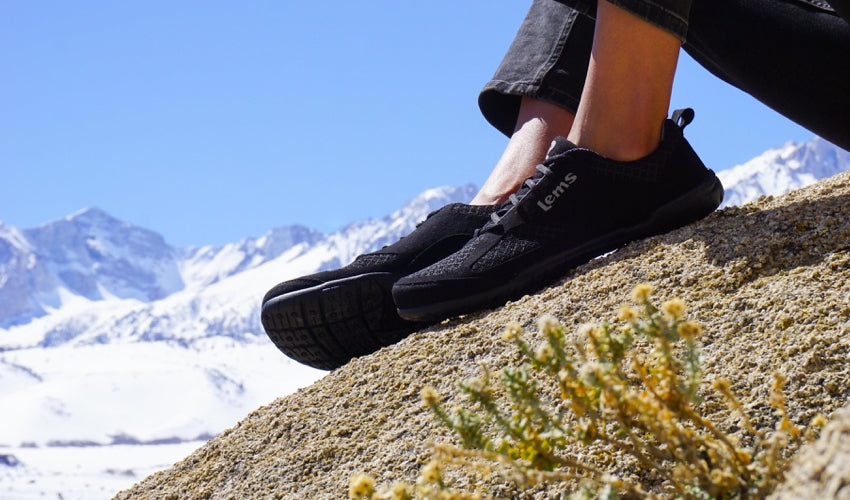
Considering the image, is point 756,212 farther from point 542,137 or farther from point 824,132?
point 542,137

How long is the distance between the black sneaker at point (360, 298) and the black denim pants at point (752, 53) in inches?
20.4

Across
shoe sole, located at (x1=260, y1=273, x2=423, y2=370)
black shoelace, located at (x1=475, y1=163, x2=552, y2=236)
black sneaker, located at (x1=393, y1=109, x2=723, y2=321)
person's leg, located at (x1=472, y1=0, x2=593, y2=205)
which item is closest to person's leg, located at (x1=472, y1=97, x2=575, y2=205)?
person's leg, located at (x1=472, y1=0, x2=593, y2=205)

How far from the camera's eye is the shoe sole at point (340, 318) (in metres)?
2.91

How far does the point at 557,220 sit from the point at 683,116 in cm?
54

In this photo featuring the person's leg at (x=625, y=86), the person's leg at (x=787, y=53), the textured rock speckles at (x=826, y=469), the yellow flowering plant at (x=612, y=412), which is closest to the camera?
the textured rock speckles at (x=826, y=469)

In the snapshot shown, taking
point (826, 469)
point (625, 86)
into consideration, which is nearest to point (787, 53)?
point (625, 86)

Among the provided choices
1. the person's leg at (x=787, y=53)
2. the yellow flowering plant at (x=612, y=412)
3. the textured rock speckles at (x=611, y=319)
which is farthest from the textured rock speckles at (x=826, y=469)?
the person's leg at (x=787, y=53)

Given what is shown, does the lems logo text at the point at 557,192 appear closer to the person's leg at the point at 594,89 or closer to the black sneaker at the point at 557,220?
the black sneaker at the point at 557,220

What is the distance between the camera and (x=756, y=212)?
2.76 m

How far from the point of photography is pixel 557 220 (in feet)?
8.81

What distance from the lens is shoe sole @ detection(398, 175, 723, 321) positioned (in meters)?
2.70

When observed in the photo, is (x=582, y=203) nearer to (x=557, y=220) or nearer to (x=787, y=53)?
(x=557, y=220)

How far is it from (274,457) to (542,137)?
1.36 metres

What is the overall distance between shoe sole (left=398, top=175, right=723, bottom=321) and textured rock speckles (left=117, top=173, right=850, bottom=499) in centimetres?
4
